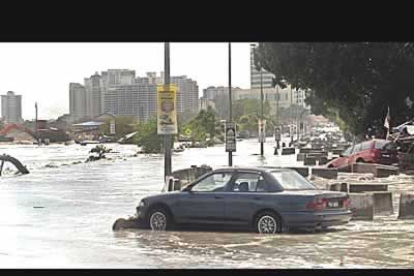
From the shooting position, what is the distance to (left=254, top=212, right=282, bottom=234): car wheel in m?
17.0

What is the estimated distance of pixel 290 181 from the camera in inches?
701

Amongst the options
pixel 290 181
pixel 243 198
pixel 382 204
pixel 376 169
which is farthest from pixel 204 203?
pixel 376 169

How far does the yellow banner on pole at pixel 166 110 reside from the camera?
21.1m

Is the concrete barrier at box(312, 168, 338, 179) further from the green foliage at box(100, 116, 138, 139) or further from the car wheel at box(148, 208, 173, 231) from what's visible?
the green foliage at box(100, 116, 138, 139)

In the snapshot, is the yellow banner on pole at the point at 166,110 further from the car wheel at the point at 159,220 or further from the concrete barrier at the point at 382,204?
the concrete barrier at the point at 382,204

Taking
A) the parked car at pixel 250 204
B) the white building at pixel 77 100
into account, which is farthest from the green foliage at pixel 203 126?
the parked car at pixel 250 204

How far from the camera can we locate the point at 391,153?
4109 cm

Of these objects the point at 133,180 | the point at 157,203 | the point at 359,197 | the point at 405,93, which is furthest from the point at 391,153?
the point at 157,203

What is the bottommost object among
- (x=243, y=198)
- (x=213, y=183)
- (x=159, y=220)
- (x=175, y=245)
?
(x=175, y=245)

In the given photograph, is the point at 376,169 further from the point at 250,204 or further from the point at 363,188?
the point at 250,204

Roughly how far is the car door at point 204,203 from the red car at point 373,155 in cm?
2264

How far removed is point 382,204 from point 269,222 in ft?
16.9
